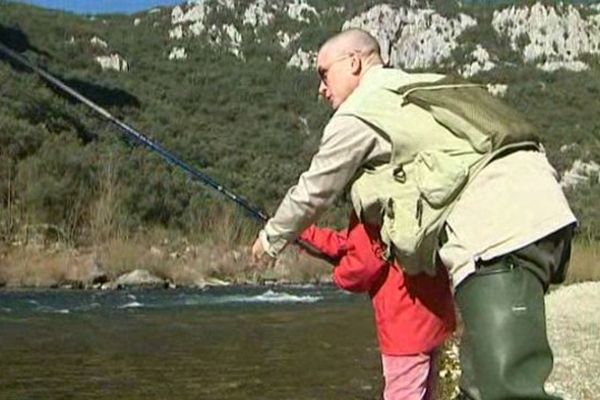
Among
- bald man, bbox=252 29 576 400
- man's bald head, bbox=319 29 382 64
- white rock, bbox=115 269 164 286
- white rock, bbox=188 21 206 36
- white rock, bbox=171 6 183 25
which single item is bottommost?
white rock, bbox=115 269 164 286

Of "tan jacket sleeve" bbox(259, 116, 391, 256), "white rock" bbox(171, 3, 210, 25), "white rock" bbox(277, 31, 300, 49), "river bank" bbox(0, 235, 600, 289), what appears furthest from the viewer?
"white rock" bbox(171, 3, 210, 25)

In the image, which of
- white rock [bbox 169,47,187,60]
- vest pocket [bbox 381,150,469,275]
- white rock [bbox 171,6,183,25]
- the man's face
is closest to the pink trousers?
vest pocket [bbox 381,150,469,275]

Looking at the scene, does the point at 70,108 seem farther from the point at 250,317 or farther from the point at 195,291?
the point at 250,317

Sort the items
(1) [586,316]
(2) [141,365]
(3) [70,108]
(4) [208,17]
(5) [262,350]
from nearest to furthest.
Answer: (2) [141,365], (5) [262,350], (1) [586,316], (3) [70,108], (4) [208,17]

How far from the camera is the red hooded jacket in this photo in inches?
161

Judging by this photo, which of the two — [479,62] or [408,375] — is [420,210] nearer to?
[408,375]

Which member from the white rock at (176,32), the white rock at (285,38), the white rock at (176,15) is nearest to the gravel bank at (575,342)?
the white rock at (285,38)

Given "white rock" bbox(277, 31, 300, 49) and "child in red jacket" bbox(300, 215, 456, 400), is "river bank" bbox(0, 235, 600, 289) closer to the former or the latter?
"child in red jacket" bbox(300, 215, 456, 400)

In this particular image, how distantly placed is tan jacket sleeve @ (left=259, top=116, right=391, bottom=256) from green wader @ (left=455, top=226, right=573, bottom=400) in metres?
0.50

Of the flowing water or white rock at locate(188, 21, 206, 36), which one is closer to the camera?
the flowing water

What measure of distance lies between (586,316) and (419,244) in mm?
18259

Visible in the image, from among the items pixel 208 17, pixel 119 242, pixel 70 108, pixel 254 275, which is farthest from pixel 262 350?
pixel 208 17

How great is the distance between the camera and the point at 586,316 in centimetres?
2109

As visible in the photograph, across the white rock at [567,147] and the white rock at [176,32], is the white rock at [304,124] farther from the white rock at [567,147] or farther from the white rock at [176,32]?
the white rock at [176,32]
